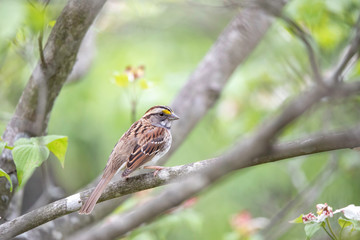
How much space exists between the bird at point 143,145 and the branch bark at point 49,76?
→ 62 centimetres

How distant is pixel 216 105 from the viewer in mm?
6066

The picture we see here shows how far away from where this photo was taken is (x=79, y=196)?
3.03 metres

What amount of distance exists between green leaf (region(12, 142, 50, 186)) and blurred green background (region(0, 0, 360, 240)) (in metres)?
1.18

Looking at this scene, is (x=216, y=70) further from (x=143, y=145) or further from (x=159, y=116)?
(x=143, y=145)

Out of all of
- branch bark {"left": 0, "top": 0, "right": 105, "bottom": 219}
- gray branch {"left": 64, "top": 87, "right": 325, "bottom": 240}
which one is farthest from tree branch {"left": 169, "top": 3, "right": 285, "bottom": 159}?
gray branch {"left": 64, "top": 87, "right": 325, "bottom": 240}

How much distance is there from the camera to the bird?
3670mm

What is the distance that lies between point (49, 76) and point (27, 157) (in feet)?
2.70

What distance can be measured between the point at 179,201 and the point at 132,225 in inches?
7.4

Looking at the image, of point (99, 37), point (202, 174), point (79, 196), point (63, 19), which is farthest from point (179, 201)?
point (99, 37)

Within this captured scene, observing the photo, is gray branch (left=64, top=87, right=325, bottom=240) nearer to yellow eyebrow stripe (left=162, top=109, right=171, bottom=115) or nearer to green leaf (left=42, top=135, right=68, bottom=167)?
green leaf (left=42, top=135, right=68, bottom=167)

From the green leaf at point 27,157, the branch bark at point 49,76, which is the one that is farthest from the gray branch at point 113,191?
the branch bark at point 49,76

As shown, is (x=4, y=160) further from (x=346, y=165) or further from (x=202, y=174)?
(x=346, y=165)

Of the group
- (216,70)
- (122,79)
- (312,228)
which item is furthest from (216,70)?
(312,228)

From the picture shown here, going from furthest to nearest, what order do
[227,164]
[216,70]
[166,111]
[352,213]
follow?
[216,70] < [166,111] < [352,213] < [227,164]
